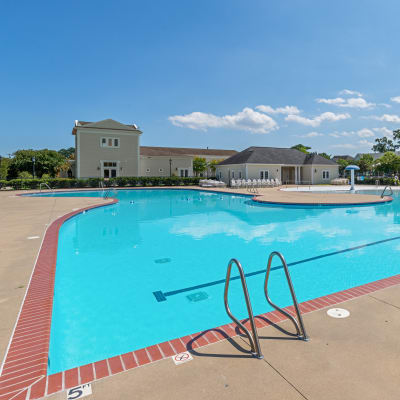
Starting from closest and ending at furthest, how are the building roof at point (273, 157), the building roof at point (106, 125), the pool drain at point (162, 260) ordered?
the pool drain at point (162, 260) → the building roof at point (273, 157) → the building roof at point (106, 125)

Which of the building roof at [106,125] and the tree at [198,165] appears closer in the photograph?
the building roof at [106,125]

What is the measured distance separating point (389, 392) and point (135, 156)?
3913cm

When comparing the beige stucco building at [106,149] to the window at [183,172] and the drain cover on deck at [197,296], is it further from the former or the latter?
the drain cover on deck at [197,296]

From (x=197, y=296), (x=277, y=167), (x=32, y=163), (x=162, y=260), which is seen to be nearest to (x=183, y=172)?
(x=277, y=167)

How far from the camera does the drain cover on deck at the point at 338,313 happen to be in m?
3.38

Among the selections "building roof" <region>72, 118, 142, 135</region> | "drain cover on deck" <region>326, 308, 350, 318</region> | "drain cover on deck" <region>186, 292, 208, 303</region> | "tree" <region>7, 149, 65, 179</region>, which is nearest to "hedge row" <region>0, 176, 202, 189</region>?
"building roof" <region>72, 118, 142, 135</region>

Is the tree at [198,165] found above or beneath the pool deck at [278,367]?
above

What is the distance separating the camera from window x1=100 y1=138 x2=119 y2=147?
123 ft

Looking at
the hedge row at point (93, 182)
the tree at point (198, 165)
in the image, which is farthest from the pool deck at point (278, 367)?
the tree at point (198, 165)

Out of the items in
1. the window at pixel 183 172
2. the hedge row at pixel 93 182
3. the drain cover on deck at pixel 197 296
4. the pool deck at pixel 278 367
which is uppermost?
the window at pixel 183 172

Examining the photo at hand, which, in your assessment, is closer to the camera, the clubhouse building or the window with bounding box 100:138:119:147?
the clubhouse building

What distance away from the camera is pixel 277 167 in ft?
120

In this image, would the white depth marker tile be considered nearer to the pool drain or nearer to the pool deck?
the pool deck

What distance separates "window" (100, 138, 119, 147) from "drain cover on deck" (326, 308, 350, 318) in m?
38.1
